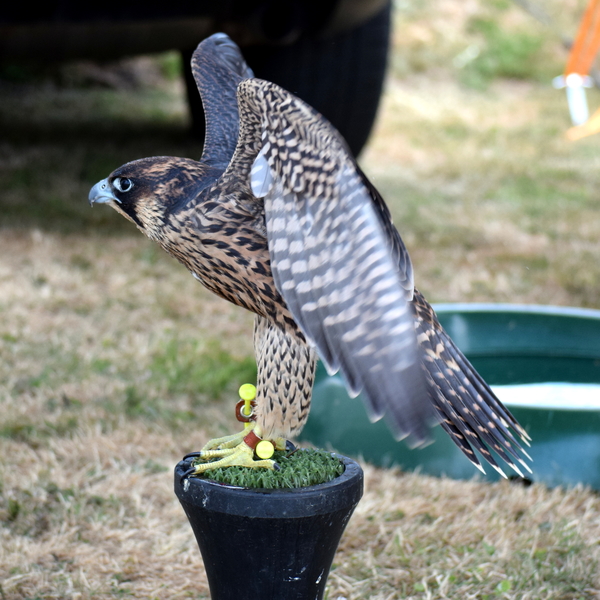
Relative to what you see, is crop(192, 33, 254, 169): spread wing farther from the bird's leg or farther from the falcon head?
the bird's leg

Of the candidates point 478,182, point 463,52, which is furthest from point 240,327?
point 463,52

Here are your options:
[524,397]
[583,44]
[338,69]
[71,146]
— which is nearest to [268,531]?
[524,397]

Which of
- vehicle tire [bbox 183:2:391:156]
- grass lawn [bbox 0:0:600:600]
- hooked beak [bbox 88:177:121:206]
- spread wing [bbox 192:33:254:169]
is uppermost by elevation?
vehicle tire [bbox 183:2:391:156]

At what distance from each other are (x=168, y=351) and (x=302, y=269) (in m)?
1.91

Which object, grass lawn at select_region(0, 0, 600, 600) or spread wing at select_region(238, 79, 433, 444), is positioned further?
grass lawn at select_region(0, 0, 600, 600)

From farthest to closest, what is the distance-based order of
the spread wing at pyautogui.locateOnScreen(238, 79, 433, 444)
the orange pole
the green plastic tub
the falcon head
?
the orange pole → the green plastic tub → the falcon head → the spread wing at pyautogui.locateOnScreen(238, 79, 433, 444)

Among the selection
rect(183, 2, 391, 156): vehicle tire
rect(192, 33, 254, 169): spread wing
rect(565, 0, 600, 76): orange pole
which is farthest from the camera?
rect(183, 2, 391, 156): vehicle tire

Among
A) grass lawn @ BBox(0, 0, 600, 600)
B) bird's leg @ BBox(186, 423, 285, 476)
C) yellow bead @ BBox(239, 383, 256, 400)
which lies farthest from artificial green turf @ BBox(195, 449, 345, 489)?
grass lawn @ BBox(0, 0, 600, 600)

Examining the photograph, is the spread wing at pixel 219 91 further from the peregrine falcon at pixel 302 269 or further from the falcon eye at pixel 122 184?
the falcon eye at pixel 122 184

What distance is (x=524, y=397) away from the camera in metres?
2.91

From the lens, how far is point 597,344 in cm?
303

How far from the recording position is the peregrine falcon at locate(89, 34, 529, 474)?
4.38 ft

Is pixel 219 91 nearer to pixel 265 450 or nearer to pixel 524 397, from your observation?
pixel 265 450

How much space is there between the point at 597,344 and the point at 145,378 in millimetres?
1655
